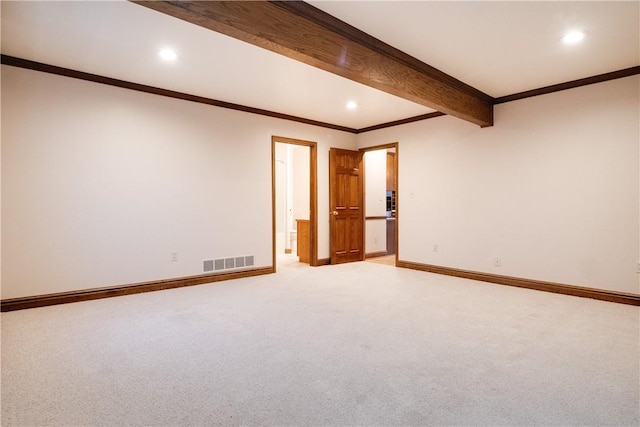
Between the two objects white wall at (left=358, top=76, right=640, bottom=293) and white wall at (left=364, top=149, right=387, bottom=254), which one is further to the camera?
white wall at (left=364, top=149, right=387, bottom=254)

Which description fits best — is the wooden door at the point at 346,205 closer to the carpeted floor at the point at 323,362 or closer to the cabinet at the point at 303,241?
the cabinet at the point at 303,241

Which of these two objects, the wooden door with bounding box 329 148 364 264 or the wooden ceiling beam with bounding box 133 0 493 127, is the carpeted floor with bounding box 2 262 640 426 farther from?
the wooden door with bounding box 329 148 364 264

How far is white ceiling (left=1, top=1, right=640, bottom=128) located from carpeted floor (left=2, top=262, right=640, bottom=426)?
250 cm

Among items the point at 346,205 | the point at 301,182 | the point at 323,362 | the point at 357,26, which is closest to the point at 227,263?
the point at 346,205

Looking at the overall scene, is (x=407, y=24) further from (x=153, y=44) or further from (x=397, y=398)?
(x=397, y=398)

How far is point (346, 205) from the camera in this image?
20.6 ft

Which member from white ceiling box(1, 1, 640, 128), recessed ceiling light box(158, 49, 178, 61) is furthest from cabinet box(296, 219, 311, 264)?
recessed ceiling light box(158, 49, 178, 61)

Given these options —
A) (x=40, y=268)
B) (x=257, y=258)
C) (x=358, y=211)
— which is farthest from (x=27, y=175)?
(x=358, y=211)

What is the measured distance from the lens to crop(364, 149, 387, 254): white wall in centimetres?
704

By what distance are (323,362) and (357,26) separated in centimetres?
259

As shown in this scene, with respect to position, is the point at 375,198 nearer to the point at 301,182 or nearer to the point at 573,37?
the point at 301,182

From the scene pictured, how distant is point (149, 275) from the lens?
13.7 feet

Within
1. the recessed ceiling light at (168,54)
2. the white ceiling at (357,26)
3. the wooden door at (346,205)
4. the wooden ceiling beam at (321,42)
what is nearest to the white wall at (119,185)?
the white ceiling at (357,26)

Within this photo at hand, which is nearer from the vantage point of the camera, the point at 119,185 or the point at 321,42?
the point at 321,42
